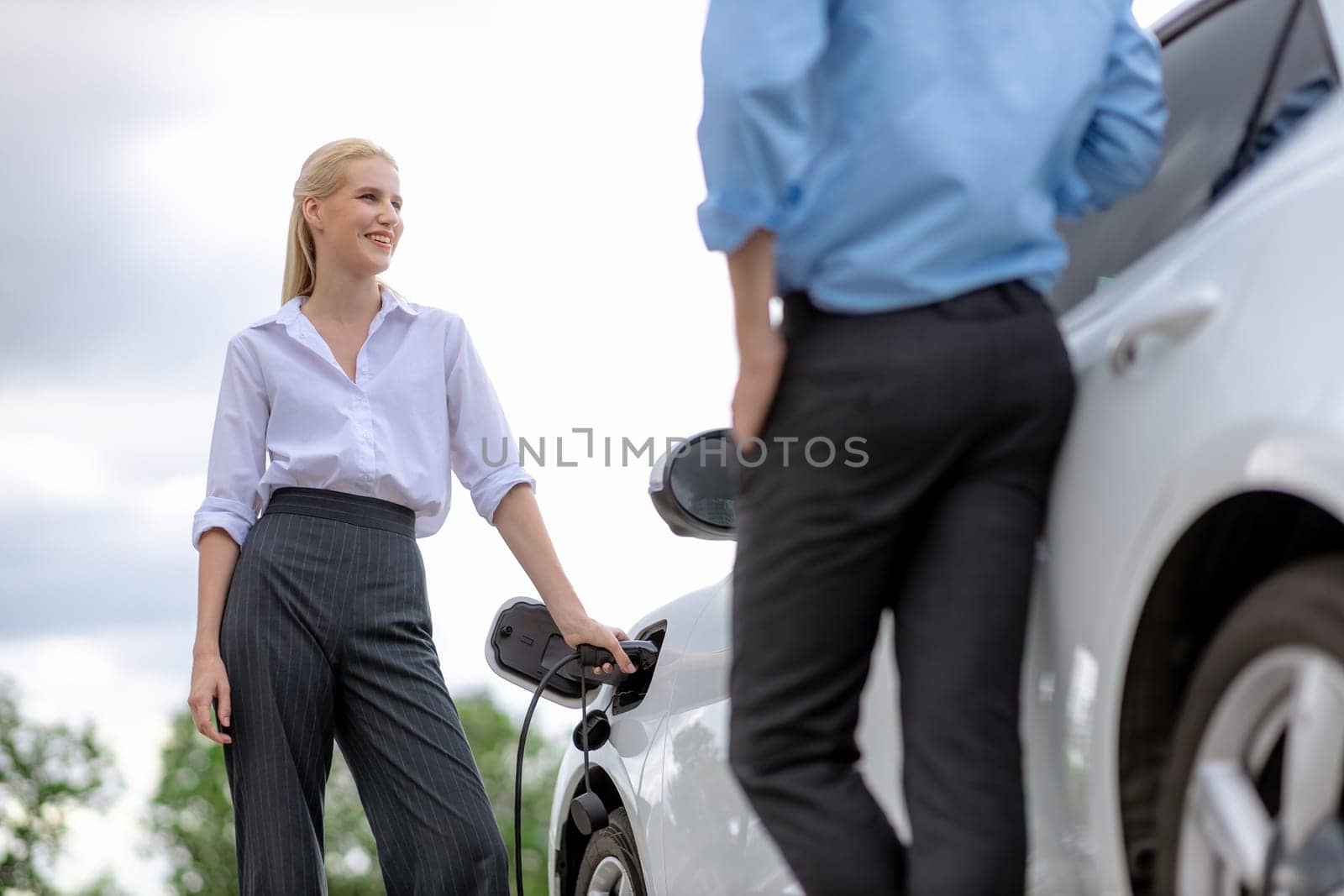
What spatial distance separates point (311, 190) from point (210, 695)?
1090mm

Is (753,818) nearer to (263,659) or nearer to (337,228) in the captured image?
(263,659)

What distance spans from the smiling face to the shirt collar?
7cm

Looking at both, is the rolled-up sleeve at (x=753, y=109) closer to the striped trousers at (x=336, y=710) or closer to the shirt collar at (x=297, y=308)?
the striped trousers at (x=336, y=710)

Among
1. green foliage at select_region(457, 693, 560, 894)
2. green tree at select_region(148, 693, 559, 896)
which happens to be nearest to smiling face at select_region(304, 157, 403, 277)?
green tree at select_region(148, 693, 559, 896)

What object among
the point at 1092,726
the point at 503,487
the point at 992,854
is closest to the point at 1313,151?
the point at 1092,726

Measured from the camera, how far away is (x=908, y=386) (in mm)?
1430

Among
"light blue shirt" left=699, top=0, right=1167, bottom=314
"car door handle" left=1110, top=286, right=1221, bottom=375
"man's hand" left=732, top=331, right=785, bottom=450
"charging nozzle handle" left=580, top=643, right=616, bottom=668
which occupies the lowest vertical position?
"charging nozzle handle" left=580, top=643, right=616, bottom=668

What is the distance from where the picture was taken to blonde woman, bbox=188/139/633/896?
8.45 feet

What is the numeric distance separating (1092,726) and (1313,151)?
1.98 feet

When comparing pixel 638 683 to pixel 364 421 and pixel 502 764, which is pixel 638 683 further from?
pixel 502 764

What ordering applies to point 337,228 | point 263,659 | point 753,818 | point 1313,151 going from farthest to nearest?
point 337,228 < point 263,659 < point 753,818 < point 1313,151

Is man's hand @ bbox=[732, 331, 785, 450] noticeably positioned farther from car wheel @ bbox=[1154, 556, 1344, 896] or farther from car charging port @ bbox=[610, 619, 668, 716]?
car charging port @ bbox=[610, 619, 668, 716]

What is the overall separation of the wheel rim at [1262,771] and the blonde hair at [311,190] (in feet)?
7.10

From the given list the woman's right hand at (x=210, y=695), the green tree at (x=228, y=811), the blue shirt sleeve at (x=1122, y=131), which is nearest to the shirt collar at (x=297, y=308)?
the woman's right hand at (x=210, y=695)
